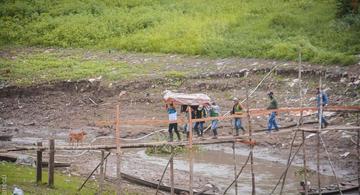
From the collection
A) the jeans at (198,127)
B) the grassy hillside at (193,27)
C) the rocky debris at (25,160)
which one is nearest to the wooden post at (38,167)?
the rocky debris at (25,160)

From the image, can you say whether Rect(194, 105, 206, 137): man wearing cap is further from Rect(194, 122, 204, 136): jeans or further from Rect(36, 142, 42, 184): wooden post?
Rect(36, 142, 42, 184): wooden post

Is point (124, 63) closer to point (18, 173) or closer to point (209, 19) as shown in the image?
point (209, 19)

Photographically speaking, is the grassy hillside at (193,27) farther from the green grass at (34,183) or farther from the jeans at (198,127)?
the green grass at (34,183)

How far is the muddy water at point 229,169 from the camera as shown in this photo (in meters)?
23.4

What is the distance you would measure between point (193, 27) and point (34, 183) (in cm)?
2295

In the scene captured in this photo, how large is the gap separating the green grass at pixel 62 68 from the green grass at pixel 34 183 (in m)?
14.7

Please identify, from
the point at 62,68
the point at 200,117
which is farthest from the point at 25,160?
the point at 62,68

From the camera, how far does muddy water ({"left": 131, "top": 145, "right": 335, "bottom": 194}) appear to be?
2338 centimetres

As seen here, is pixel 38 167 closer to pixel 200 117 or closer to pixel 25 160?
pixel 25 160

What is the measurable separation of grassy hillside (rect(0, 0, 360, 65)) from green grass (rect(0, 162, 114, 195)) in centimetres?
1646

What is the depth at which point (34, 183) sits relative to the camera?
21.6 m

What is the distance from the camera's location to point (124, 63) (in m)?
40.1

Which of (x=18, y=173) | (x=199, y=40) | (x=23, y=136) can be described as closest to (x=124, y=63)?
(x=199, y=40)

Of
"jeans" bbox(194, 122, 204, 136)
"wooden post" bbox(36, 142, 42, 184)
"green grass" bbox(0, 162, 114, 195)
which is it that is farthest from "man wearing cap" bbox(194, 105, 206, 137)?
"wooden post" bbox(36, 142, 42, 184)
